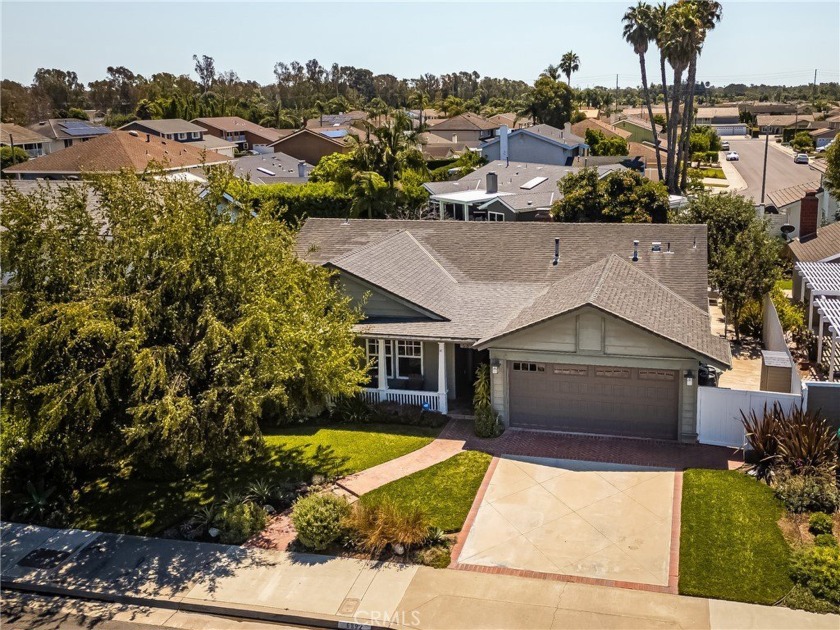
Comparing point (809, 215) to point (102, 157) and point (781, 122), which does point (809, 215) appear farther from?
point (781, 122)

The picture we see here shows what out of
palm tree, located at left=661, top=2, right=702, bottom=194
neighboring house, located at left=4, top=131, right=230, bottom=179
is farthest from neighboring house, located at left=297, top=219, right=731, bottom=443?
neighboring house, located at left=4, top=131, right=230, bottom=179

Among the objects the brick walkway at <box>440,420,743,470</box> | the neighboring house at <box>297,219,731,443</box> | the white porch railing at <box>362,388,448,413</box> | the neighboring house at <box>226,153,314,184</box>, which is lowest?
the brick walkway at <box>440,420,743,470</box>

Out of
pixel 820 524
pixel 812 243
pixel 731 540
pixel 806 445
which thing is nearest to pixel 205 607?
pixel 731 540

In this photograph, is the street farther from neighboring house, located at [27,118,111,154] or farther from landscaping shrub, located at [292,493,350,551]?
neighboring house, located at [27,118,111,154]

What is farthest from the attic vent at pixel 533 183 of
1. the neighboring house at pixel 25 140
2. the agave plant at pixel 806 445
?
the neighboring house at pixel 25 140

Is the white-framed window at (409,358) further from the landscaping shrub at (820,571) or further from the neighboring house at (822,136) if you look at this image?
the neighboring house at (822,136)

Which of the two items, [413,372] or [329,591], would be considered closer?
[329,591]

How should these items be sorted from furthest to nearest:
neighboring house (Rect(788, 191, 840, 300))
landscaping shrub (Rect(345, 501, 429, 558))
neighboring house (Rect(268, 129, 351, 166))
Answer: neighboring house (Rect(268, 129, 351, 166)) → neighboring house (Rect(788, 191, 840, 300)) → landscaping shrub (Rect(345, 501, 429, 558))
